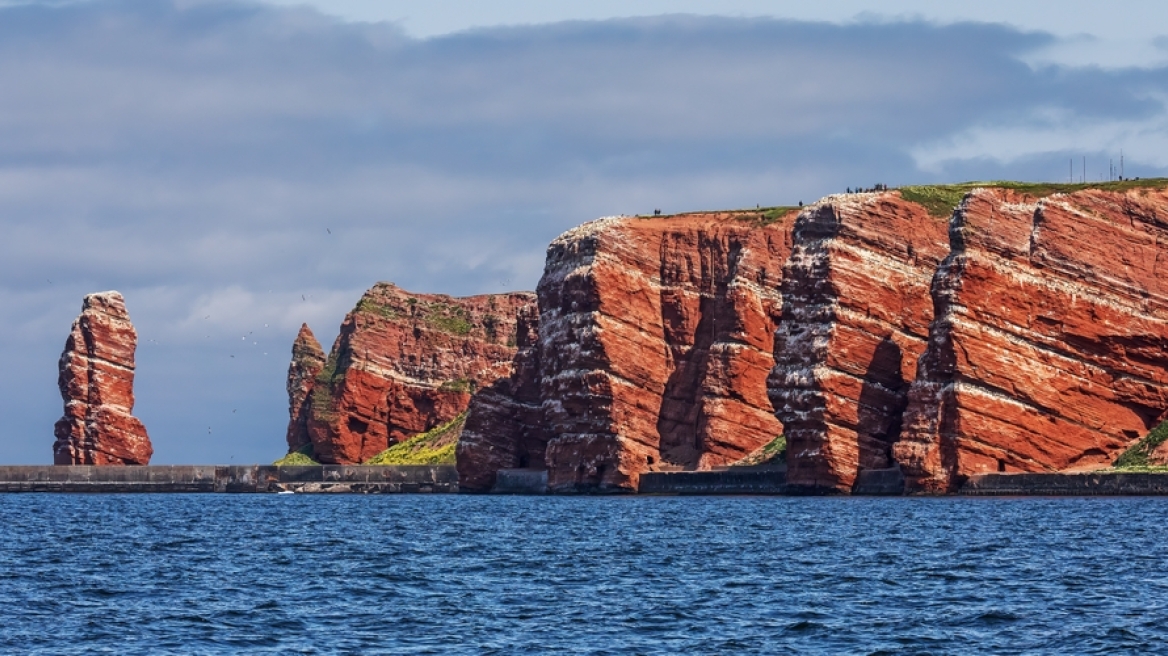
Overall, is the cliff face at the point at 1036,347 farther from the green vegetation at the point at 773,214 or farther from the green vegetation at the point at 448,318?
the green vegetation at the point at 448,318

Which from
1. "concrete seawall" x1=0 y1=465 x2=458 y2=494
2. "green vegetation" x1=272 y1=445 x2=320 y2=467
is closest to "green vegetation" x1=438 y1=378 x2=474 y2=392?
"green vegetation" x1=272 y1=445 x2=320 y2=467

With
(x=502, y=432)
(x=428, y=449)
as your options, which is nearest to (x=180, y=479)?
(x=428, y=449)

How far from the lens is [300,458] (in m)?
189

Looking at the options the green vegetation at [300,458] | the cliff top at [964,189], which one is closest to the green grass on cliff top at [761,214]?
the cliff top at [964,189]

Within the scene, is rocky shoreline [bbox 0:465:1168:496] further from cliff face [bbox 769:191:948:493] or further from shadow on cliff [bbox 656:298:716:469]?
cliff face [bbox 769:191:948:493]

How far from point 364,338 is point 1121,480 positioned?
103963 millimetres

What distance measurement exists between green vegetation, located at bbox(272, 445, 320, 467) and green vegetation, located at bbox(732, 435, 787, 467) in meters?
69.3

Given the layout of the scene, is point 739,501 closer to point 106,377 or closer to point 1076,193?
point 1076,193

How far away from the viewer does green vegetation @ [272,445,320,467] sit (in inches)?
7318

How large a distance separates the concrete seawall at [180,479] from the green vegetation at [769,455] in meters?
40.7

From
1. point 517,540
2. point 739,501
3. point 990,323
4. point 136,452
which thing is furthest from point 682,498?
point 136,452

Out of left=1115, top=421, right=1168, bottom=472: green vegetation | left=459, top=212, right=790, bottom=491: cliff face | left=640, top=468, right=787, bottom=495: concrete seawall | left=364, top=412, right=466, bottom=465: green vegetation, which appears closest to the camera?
left=1115, top=421, right=1168, bottom=472: green vegetation

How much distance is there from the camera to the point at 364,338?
186875 millimetres

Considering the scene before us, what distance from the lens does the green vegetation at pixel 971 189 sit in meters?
110
